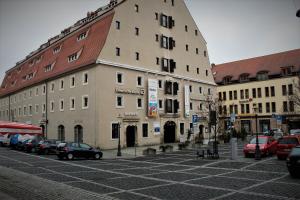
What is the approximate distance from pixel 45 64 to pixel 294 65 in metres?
49.2

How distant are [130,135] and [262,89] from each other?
128ft

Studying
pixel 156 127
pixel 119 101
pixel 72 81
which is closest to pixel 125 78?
pixel 119 101

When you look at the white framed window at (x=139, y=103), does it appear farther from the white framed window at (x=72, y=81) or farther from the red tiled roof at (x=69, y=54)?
the white framed window at (x=72, y=81)

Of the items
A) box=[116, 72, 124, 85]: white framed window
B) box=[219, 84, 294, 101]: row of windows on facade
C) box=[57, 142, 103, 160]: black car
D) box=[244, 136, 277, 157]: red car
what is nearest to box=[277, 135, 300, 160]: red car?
box=[244, 136, 277, 157]: red car

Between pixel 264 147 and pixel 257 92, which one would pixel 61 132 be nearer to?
pixel 264 147

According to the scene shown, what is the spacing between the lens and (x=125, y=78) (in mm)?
40594

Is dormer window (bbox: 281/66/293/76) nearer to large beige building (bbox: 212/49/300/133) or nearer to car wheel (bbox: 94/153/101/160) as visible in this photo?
large beige building (bbox: 212/49/300/133)

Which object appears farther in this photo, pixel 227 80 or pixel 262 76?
pixel 227 80

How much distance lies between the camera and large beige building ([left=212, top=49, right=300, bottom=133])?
62.7m

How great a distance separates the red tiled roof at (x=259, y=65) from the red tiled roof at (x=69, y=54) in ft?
136

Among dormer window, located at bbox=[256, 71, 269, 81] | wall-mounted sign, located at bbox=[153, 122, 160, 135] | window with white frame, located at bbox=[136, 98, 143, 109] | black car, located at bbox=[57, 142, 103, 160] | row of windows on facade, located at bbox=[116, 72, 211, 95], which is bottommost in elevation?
black car, located at bbox=[57, 142, 103, 160]

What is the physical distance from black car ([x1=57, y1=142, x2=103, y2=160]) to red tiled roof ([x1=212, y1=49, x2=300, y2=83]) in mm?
49957

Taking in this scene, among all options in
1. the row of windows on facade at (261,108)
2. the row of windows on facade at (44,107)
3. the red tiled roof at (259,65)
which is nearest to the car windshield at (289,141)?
the row of windows on facade at (44,107)

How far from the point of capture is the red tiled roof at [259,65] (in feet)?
215
